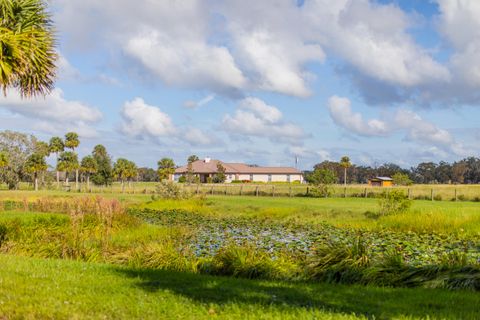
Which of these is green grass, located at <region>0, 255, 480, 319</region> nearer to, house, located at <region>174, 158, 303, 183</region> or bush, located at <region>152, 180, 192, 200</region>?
bush, located at <region>152, 180, 192, 200</region>

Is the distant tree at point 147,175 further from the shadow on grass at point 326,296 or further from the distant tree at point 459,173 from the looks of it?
the shadow on grass at point 326,296

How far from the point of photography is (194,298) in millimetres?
7402

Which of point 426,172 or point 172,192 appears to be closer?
point 172,192

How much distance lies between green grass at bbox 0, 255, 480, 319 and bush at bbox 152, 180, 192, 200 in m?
29.7

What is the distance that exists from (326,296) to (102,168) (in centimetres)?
10078

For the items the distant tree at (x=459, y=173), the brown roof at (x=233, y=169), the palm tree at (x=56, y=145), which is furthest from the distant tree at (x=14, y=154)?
the distant tree at (x=459, y=173)

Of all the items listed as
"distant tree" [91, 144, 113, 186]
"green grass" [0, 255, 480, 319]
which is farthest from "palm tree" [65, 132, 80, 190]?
"green grass" [0, 255, 480, 319]

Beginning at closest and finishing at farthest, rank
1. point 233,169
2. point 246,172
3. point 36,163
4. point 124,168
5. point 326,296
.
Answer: point 326,296 < point 36,163 < point 124,168 < point 233,169 < point 246,172

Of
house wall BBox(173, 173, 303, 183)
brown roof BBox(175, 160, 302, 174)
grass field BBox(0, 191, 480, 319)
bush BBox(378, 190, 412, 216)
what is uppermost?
brown roof BBox(175, 160, 302, 174)

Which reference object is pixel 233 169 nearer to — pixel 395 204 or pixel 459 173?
pixel 459 173

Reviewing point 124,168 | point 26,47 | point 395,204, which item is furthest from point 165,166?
point 26,47

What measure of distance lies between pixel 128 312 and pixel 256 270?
162 inches

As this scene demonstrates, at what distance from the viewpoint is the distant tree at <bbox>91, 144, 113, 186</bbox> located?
10375 cm

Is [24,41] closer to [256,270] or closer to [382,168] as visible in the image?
[256,270]
